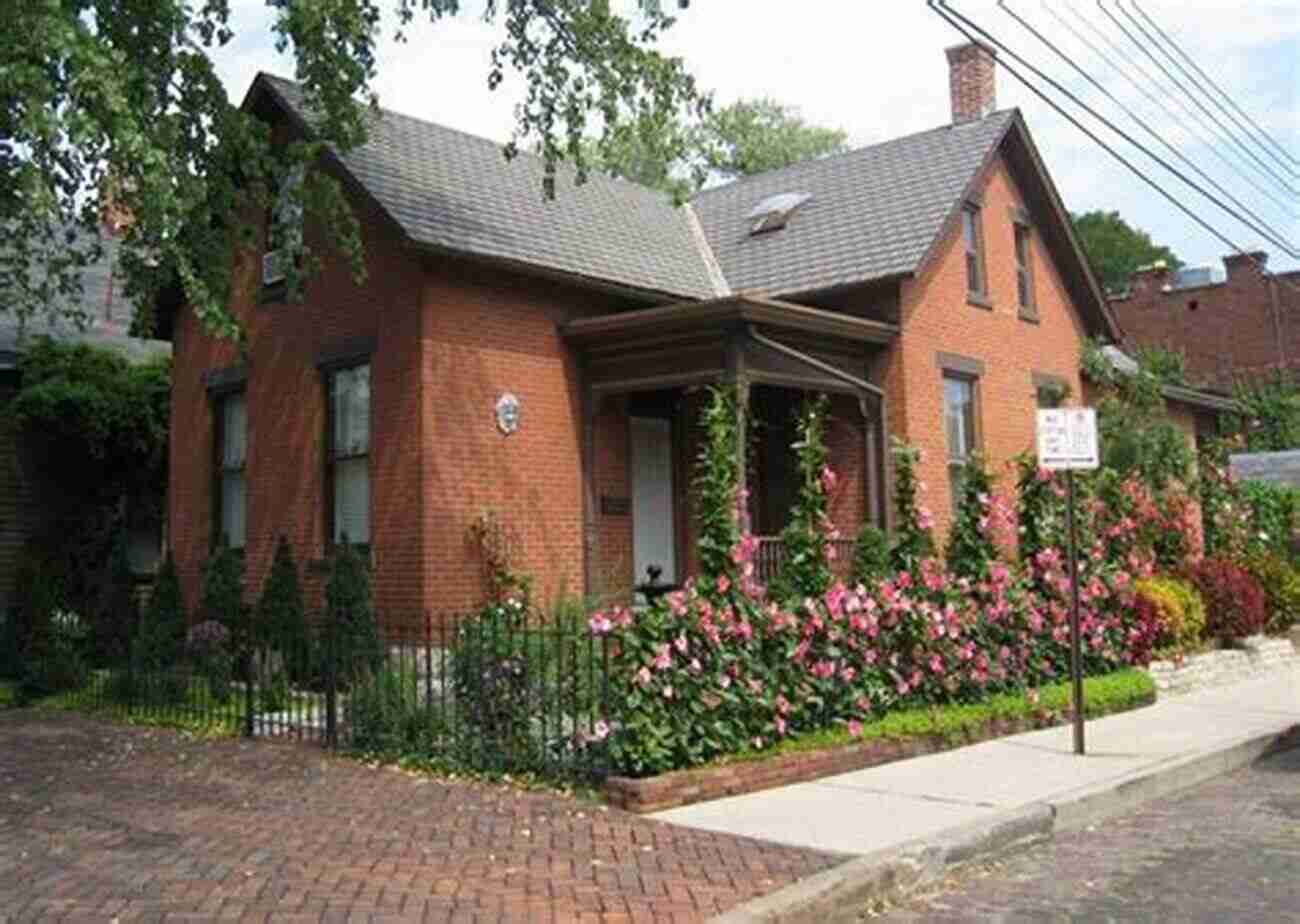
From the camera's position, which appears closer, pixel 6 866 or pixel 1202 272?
pixel 6 866

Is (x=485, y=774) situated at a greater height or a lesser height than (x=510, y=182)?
lesser

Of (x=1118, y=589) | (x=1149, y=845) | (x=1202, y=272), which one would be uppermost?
(x=1202, y=272)

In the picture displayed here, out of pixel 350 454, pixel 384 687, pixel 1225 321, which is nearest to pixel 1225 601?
pixel 350 454

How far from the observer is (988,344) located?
59.3ft

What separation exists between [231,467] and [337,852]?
35.3 ft

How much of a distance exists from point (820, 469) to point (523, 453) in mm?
4190

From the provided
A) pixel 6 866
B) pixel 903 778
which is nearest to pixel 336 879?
pixel 6 866

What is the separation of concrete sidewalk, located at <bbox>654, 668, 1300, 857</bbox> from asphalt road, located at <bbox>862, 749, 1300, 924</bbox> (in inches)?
10.7

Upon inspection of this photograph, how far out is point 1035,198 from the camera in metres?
19.6

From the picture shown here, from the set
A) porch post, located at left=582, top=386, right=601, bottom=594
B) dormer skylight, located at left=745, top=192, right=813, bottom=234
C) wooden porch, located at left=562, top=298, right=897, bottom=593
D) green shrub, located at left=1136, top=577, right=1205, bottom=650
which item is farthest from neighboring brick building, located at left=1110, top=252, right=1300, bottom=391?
porch post, located at left=582, top=386, right=601, bottom=594

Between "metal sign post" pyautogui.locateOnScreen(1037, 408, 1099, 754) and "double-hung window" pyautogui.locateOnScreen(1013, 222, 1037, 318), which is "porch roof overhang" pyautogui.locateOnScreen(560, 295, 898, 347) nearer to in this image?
"metal sign post" pyautogui.locateOnScreen(1037, 408, 1099, 754)

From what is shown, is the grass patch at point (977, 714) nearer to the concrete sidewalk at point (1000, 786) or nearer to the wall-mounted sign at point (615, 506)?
the concrete sidewalk at point (1000, 786)

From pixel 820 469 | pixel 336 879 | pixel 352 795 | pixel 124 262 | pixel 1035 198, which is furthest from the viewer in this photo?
pixel 1035 198

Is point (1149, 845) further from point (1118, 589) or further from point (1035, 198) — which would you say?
point (1035, 198)
